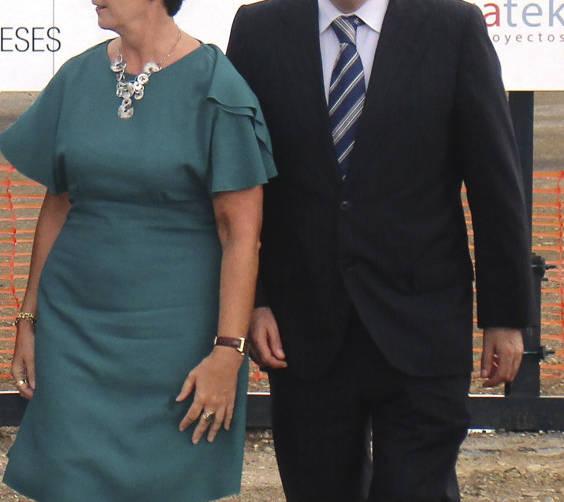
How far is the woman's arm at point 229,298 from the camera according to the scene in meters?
2.53

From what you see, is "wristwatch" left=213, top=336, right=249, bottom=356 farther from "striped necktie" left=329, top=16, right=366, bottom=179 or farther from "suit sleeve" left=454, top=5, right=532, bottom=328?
"suit sleeve" left=454, top=5, right=532, bottom=328

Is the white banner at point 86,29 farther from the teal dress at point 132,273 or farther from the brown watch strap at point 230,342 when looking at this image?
the brown watch strap at point 230,342

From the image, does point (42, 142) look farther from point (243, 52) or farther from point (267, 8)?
point (267, 8)

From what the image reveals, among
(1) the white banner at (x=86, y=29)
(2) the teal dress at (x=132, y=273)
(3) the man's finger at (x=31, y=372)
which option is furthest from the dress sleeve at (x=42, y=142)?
(1) the white banner at (x=86, y=29)

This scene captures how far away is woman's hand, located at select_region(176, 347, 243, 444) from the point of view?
2.56 m

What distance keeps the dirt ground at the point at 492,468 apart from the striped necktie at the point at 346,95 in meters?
1.96

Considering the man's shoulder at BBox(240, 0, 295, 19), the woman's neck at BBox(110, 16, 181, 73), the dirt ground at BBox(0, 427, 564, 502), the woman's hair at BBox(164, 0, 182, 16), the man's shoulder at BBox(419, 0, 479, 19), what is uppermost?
the man's shoulder at BBox(240, 0, 295, 19)

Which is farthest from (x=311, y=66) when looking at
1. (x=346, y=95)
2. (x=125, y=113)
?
(x=125, y=113)

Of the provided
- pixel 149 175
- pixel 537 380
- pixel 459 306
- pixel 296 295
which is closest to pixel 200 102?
pixel 149 175

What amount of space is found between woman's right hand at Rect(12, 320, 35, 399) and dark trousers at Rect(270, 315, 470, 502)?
0.56 metres

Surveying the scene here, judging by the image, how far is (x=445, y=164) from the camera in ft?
8.89

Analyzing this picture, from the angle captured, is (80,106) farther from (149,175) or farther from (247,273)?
(247,273)

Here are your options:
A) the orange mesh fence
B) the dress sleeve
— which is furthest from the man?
the dress sleeve

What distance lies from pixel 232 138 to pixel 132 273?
13.5 inches
